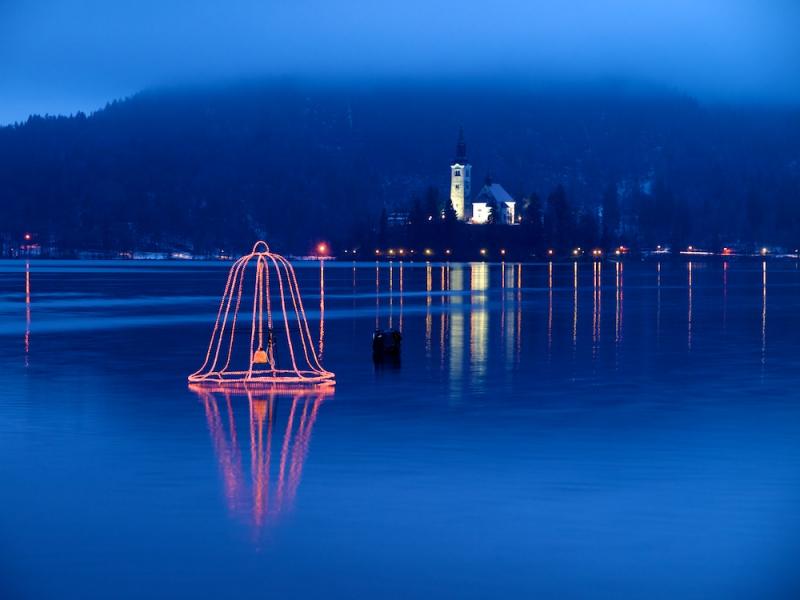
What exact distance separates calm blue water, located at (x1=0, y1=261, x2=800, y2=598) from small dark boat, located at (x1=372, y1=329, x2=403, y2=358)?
962 mm

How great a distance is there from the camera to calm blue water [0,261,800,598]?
14.7m

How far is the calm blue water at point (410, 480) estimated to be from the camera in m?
14.7

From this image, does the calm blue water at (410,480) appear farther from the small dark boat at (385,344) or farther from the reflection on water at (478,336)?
the small dark boat at (385,344)

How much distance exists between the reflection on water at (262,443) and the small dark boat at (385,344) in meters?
8.27

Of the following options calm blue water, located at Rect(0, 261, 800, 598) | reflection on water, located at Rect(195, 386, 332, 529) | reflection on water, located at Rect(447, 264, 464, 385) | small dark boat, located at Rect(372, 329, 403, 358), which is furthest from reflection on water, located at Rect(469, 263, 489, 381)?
reflection on water, located at Rect(195, 386, 332, 529)

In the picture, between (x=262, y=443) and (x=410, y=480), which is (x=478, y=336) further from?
(x=410, y=480)

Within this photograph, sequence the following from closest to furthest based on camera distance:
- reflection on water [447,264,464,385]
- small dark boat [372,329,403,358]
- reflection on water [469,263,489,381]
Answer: reflection on water [447,264,464,385] < reflection on water [469,263,489,381] < small dark boat [372,329,403,358]

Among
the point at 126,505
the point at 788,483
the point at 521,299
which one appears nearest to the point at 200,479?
the point at 126,505

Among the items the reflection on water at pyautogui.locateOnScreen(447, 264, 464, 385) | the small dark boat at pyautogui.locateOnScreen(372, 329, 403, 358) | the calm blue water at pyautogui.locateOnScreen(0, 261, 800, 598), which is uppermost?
the small dark boat at pyautogui.locateOnScreen(372, 329, 403, 358)

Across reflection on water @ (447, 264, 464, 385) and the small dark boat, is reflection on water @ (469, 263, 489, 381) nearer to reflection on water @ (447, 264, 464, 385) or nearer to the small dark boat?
reflection on water @ (447, 264, 464, 385)

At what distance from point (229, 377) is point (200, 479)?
52.5ft

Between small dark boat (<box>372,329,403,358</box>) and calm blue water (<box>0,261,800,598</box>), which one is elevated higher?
small dark boat (<box>372,329,403,358</box>)

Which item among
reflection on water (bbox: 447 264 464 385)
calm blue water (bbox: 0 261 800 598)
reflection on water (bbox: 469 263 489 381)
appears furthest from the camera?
reflection on water (bbox: 469 263 489 381)

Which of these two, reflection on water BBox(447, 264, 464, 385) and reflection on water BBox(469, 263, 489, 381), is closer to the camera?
reflection on water BBox(447, 264, 464, 385)
